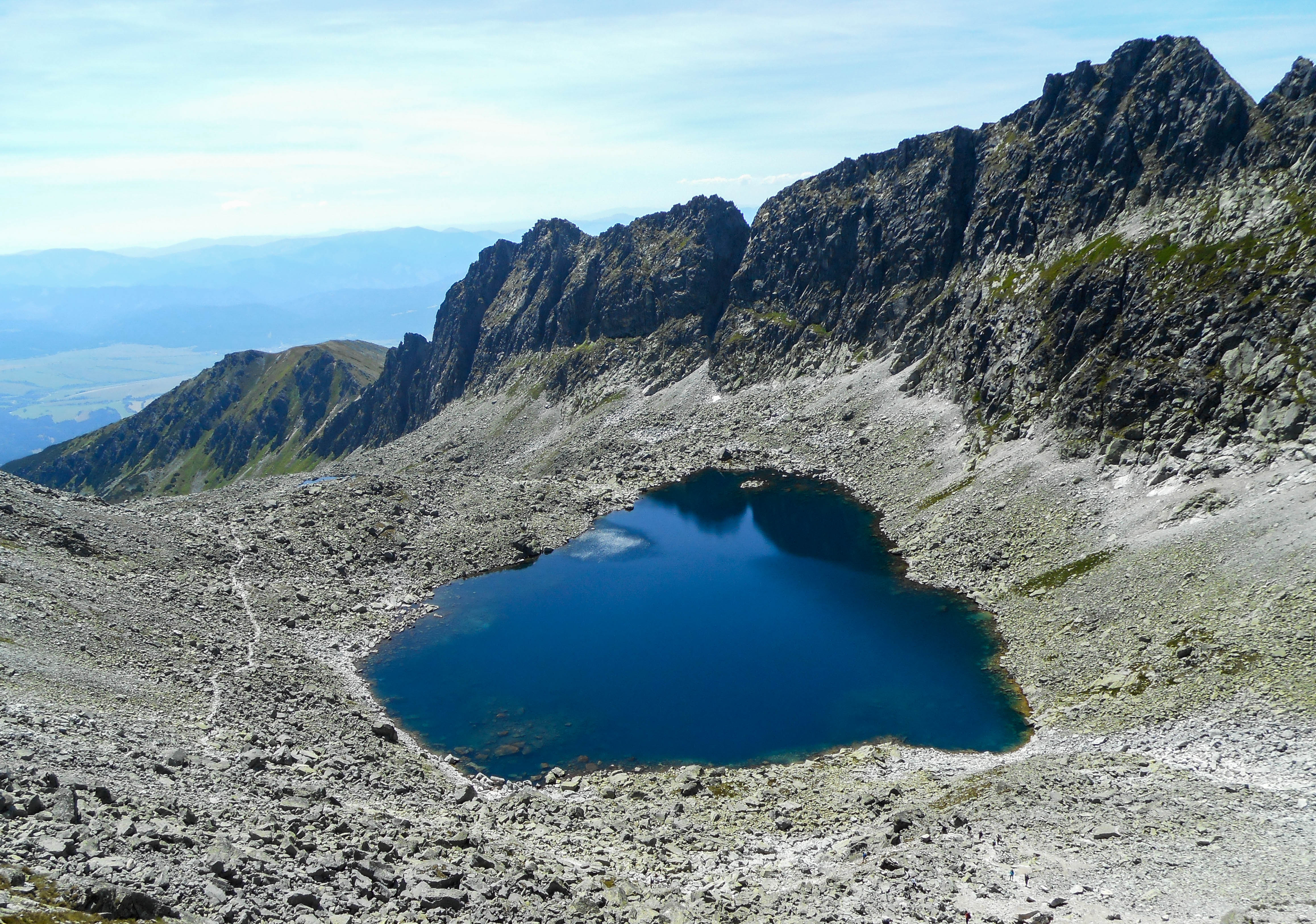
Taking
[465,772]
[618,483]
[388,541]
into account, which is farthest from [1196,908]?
[618,483]

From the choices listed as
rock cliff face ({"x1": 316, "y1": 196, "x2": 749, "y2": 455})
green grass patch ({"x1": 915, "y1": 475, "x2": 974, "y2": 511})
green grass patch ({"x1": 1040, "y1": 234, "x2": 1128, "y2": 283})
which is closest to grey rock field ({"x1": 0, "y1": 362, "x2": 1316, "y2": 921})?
green grass patch ({"x1": 915, "y1": 475, "x2": 974, "y2": 511})

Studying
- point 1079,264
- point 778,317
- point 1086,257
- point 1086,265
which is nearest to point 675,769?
point 1086,265

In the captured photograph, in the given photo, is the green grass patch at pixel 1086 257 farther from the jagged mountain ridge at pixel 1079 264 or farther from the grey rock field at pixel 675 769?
the grey rock field at pixel 675 769

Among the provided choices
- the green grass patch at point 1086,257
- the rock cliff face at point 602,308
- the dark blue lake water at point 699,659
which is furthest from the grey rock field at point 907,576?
the rock cliff face at point 602,308

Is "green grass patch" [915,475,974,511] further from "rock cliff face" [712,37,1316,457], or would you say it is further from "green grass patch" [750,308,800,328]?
"green grass patch" [750,308,800,328]

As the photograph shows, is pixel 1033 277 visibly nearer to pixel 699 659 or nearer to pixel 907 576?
Result: pixel 907 576
